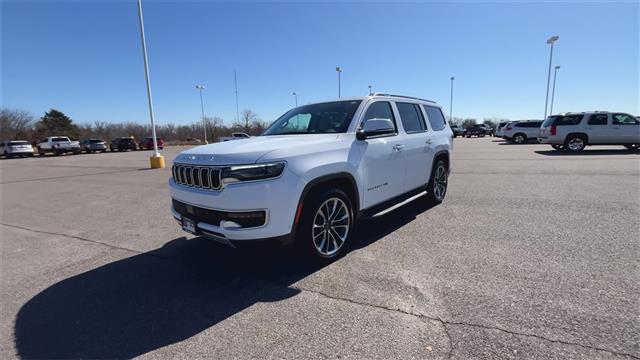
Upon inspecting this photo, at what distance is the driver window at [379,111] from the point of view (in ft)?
14.4

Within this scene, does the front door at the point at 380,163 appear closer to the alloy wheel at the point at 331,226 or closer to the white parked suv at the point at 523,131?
the alloy wheel at the point at 331,226

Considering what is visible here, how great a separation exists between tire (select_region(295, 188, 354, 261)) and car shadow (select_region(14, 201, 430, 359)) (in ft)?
0.87

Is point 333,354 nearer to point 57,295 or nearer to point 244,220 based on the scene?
point 244,220

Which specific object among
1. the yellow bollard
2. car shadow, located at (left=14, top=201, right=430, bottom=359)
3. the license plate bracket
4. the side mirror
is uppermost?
the side mirror

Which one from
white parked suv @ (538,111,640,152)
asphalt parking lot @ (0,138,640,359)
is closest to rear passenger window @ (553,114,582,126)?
white parked suv @ (538,111,640,152)

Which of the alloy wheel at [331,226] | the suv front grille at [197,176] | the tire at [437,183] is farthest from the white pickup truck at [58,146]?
the alloy wheel at [331,226]

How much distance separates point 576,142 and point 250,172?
18.2 m

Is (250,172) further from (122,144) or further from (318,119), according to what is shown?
(122,144)

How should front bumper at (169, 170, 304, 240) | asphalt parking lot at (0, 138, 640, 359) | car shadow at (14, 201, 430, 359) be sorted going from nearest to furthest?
1. asphalt parking lot at (0, 138, 640, 359)
2. car shadow at (14, 201, 430, 359)
3. front bumper at (169, 170, 304, 240)

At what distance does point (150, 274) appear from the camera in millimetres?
3736

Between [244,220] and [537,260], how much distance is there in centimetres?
315

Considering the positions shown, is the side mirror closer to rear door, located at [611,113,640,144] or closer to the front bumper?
the front bumper

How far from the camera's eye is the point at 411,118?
17.6 ft

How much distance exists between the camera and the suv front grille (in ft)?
10.5
